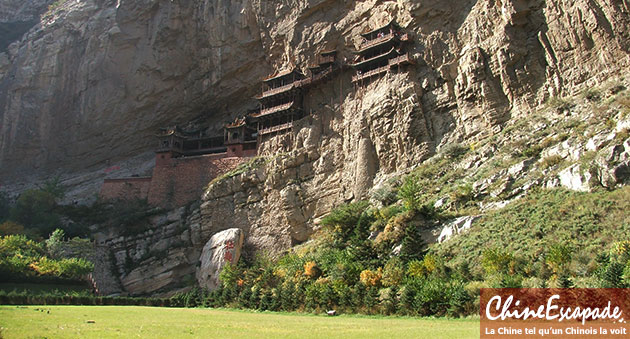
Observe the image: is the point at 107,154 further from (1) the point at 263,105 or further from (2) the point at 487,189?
(2) the point at 487,189

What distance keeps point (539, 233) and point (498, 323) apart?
881 centimetres

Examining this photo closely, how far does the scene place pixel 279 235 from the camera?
39.4 m

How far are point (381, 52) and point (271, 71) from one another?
14.0 m

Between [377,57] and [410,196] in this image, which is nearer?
[410,196]

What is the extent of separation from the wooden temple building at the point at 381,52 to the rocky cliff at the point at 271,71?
2.97ft

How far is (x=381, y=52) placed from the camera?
40500 mm

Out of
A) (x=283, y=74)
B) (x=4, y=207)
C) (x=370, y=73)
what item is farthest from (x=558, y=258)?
Result: (x=4, y=207)

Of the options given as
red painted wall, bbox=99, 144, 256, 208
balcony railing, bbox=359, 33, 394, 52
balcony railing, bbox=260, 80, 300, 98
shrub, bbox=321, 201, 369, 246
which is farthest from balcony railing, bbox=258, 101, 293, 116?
shrub, bbox=321, 201, 369, 246

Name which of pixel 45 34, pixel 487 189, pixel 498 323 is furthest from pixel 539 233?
pixel 45 34

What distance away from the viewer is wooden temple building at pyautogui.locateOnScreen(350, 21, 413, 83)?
1540 inches

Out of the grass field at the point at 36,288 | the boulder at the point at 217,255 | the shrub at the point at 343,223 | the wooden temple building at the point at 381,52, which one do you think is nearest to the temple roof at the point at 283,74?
the wooden temple building at the point at 381,52

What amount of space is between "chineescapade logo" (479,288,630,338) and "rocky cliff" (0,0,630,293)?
17957 millimetres

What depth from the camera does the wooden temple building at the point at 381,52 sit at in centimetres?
3912

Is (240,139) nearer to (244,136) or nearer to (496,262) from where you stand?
(244,136)
